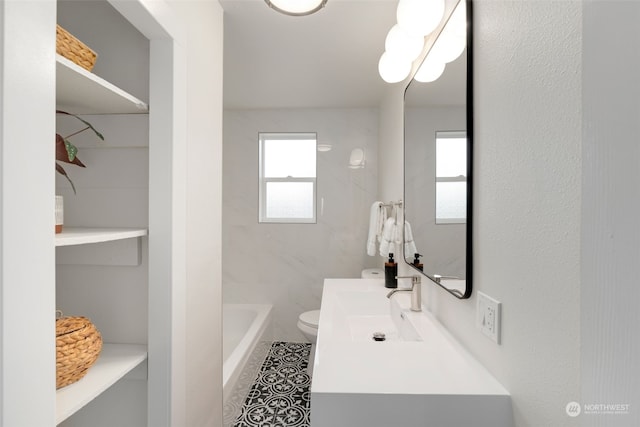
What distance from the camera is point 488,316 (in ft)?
3.06

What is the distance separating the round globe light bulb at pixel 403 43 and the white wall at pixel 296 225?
1743 mm

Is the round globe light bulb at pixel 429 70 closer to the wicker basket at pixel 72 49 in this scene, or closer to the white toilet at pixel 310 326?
the wicker basket at pixel 72 49

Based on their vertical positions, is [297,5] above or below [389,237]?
above

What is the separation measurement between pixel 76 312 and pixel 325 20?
183 centimetres

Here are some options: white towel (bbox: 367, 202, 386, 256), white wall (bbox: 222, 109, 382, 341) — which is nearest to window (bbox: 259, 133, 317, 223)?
white wall (bbox: 222, 109, 382, 341)

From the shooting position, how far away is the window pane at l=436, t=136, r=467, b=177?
1.13 metres

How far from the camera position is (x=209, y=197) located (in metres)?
1.60

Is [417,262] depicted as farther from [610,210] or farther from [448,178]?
[610,210]

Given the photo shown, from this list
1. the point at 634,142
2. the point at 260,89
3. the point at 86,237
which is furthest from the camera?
the point at 260,89

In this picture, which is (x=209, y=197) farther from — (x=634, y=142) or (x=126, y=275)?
(x=634, y=142)

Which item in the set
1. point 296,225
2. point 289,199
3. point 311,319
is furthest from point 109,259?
point 289,199

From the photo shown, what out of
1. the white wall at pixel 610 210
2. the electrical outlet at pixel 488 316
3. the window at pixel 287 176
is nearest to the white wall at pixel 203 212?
the electrical outlet at pixel 488 316

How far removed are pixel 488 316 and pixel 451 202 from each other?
0.46 meters

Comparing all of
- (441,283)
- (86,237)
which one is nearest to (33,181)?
(86,237)
